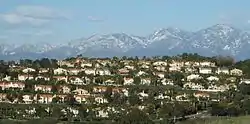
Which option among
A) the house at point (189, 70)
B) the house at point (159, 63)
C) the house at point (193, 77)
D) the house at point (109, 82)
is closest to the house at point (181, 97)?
the house at point (109, 82)

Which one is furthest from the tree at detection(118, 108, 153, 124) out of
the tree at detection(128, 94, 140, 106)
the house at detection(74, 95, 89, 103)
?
the house at detection(74, 95, 89, 103)

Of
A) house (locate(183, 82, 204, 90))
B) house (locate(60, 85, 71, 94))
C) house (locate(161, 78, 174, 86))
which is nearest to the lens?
house (locate(60, 85, 71, 94))

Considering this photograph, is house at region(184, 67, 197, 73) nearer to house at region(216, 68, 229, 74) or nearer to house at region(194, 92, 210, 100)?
house at region(216, 68, 229, 74)

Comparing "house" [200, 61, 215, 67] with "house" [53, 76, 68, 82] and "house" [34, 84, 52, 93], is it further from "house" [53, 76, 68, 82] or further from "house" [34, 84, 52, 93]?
"house" [34, 84, 52, 93]

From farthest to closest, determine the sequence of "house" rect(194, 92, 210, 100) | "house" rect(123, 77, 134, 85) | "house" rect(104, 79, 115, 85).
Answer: "house" rect(104, 79, 115, 85) < "house" rect(123, 77, 134, 85) < "house" rect(194, 92, 210, 100)

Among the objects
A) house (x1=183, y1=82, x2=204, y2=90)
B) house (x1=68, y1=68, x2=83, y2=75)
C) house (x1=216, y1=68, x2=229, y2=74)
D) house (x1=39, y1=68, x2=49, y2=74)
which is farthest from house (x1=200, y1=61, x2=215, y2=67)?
house (x1=39, y1=68, x2=49, y2=74)

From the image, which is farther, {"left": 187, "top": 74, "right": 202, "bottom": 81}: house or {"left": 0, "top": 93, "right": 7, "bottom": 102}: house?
{"left": 187, "top": 74, "right": 202, "bottom": 81}: house

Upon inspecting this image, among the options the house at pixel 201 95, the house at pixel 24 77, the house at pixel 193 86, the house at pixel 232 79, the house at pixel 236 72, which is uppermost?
the house at pixel 236 72

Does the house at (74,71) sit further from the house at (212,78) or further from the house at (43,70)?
the house at (212,78)

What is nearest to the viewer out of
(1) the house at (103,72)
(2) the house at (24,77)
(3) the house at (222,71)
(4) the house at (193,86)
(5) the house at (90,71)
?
(4) the house at (193,86)

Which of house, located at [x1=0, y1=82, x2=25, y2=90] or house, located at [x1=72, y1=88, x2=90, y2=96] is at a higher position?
house, located at [x1=0, y1=82, x2=25, y2=90]

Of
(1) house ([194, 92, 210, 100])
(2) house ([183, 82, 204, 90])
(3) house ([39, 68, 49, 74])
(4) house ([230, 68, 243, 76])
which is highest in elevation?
(3) house ([39, 68, 49, 74])

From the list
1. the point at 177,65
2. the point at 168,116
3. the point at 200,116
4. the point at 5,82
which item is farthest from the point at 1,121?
the point at 177,65
